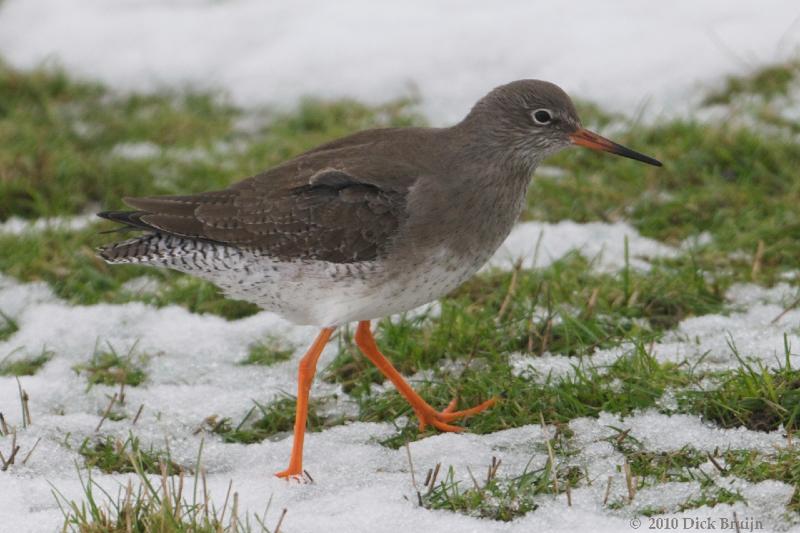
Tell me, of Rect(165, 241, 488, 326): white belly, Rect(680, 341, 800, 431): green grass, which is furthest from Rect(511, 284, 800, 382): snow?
Rect(165, 241, 488, 326): white belly

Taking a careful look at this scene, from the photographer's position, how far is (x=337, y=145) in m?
6.12

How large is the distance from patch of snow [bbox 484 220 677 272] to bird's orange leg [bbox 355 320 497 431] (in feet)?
5.15

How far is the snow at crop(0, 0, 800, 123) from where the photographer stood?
10141 mm

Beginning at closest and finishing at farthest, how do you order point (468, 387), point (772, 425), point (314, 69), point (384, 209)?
1. point (772, 425)
2. point (384, 209)
3. point (468, 387)
4. point (314, 69)

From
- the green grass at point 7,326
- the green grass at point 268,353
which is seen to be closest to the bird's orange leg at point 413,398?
the green grass at point 268,353

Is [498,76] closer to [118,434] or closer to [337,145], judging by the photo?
[337,145]

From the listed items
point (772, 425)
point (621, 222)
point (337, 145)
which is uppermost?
point (337, 145)

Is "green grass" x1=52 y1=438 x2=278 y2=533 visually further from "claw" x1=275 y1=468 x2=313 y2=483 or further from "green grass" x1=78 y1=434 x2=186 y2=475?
"green grass" x1=78 y1=434 x2=186 y2=475

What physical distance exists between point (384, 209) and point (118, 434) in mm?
1814

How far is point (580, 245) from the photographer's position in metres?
7.82

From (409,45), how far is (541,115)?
5.11 m

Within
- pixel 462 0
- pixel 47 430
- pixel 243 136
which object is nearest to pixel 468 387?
Answer: pixel 47 430

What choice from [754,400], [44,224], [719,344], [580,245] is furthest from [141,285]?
[754,400]

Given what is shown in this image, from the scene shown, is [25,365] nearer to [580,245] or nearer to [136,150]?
[136,150]
